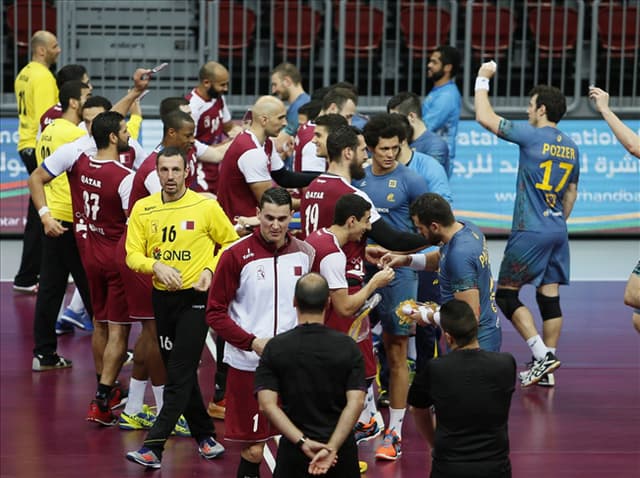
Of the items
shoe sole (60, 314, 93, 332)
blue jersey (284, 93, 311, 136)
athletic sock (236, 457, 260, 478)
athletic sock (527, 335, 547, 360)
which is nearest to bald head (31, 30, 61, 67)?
blue jersey (284, 93, 311, 136)

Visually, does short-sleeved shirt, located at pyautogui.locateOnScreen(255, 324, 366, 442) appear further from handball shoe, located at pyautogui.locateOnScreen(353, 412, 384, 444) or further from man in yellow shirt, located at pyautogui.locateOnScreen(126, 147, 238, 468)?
handball shoe, located at pyautogui.locateOnScreen(353, 412, 384, 444)

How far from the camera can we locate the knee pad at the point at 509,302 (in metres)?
9.88

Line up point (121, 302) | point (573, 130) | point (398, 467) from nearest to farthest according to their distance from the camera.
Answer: point (398, 467), point (121, 302), point (573, 130)

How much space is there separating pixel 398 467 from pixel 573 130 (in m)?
8.98

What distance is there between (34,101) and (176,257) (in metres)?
5.73

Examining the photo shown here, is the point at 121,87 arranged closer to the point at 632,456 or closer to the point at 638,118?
the point at 638,118

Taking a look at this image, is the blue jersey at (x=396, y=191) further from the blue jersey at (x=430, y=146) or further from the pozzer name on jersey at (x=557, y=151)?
the blue jersey at (x=430, y=146)

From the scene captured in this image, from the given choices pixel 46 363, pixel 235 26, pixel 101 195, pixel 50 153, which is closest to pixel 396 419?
pixel 101 195

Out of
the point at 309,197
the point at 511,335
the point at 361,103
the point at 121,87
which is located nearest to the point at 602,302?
the point at 511,335

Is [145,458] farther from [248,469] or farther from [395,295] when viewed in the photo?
[395,295]

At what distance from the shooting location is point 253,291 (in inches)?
261

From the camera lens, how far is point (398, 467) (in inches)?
306

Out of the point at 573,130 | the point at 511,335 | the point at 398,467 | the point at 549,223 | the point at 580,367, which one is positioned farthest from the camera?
the point at 573,130

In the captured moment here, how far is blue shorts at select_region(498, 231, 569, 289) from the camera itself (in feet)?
32.3
